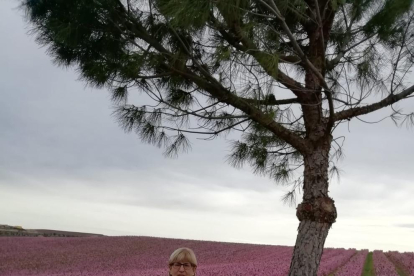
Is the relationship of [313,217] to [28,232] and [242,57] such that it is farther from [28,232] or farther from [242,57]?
[28,232]

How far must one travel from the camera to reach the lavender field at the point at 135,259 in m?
11.7

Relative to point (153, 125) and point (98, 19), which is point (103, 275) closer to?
point (153, 125)

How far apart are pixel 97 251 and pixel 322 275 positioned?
856cm

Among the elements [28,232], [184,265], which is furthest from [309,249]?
[28,232]

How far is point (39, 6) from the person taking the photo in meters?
6.58

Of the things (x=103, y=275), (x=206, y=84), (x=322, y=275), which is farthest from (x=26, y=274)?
(x=206, y=84)

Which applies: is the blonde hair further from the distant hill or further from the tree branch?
the distant hill

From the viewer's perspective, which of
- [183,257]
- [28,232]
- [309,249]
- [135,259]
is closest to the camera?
[183,257]

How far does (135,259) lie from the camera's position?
1521 centimetres

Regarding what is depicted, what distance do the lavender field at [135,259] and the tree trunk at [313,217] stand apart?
12.2 ft

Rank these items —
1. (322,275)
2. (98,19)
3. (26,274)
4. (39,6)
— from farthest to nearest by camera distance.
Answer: (26,274) < (322,275) < (39,6) < (98,19)

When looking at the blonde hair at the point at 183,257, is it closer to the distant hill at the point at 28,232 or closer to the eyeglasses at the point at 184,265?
the eyeglasses at the point at 184,265

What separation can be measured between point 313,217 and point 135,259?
10.4 m

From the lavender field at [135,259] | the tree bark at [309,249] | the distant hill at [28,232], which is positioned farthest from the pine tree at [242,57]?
the distant hill at [28,232]
